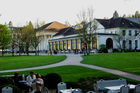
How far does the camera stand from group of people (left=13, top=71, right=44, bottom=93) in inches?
386

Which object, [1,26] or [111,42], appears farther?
[1,26]

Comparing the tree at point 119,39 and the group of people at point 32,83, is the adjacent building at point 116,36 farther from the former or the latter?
the group of people at point 32,83

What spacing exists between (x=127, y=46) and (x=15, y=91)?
2124 inches

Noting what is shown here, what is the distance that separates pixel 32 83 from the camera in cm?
1038

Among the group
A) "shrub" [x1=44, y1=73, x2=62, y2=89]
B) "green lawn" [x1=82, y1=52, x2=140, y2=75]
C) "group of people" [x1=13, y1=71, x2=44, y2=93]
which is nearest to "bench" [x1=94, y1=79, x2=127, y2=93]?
"group of people" [x1=13, y1=71, x2=44, y2=93]

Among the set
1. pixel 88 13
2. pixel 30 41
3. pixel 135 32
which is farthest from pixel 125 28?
pixel 30 41

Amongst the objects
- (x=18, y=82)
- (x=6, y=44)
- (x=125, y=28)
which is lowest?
(x=18, y=82)

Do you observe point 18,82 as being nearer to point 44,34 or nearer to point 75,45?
point 75,45

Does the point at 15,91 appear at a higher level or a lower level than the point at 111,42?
lower

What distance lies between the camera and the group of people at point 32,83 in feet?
32.2

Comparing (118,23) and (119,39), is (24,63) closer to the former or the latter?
(119,39)

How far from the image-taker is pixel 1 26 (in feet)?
215

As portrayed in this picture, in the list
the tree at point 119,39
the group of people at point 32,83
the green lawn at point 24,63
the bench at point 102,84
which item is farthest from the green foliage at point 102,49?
the bench at point 102,84

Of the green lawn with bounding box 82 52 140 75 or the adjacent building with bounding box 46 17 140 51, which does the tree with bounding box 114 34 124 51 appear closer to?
the adjacent building with bounding box 46 17 140 51
